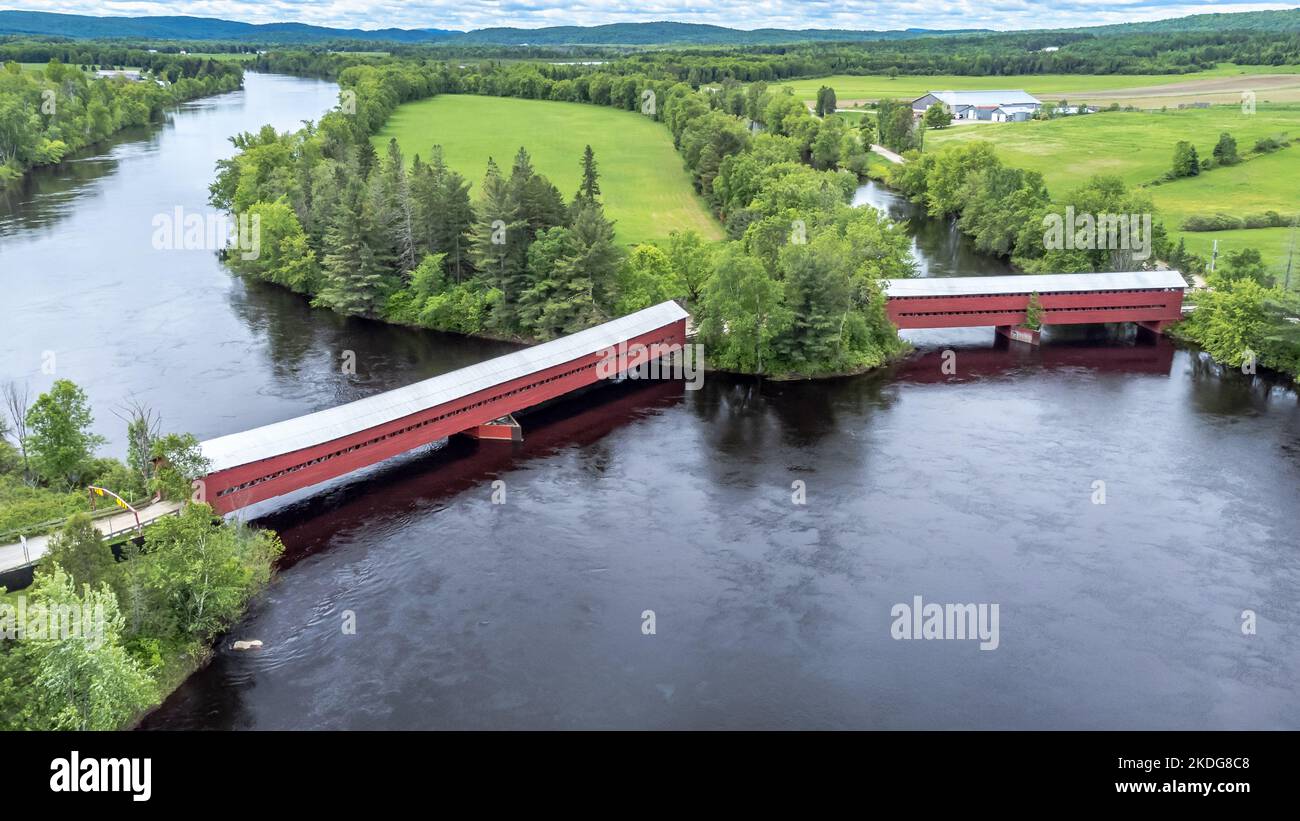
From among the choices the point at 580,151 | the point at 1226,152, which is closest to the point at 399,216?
the point at 580,151

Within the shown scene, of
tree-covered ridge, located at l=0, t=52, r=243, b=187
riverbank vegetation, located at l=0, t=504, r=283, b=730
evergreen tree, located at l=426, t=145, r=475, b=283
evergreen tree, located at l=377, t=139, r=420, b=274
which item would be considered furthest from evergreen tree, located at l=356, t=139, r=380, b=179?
tree-covered ridge, located at l=0, t=52, r=243, b=187

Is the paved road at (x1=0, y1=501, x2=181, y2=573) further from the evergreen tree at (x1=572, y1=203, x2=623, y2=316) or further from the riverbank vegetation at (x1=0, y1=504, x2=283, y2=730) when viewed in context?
the evergreen tree at (x1=572, y1=203, x2=623, y2=316)

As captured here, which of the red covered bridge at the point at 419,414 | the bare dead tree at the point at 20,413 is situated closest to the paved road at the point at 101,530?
the red covered bridge at the point at 419,414

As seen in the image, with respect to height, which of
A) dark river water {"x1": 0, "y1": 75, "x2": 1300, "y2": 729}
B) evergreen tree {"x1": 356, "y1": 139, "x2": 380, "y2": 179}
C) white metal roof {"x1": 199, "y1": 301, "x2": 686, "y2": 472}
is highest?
evergreen tree {"x1": 356, "y1": 139, "x2": 380, "y2": 179}

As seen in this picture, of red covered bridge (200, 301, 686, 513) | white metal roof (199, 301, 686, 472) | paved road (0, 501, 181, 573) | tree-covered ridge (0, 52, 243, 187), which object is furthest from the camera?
tree-covered ridge (0, 52, 243, 187)

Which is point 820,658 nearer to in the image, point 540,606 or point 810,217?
point 540,606

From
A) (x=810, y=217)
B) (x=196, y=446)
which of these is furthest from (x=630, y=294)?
(x=196, y=446)

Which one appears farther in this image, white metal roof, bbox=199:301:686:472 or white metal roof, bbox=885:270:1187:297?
white metal roof, bbox=885:270:1187:297
